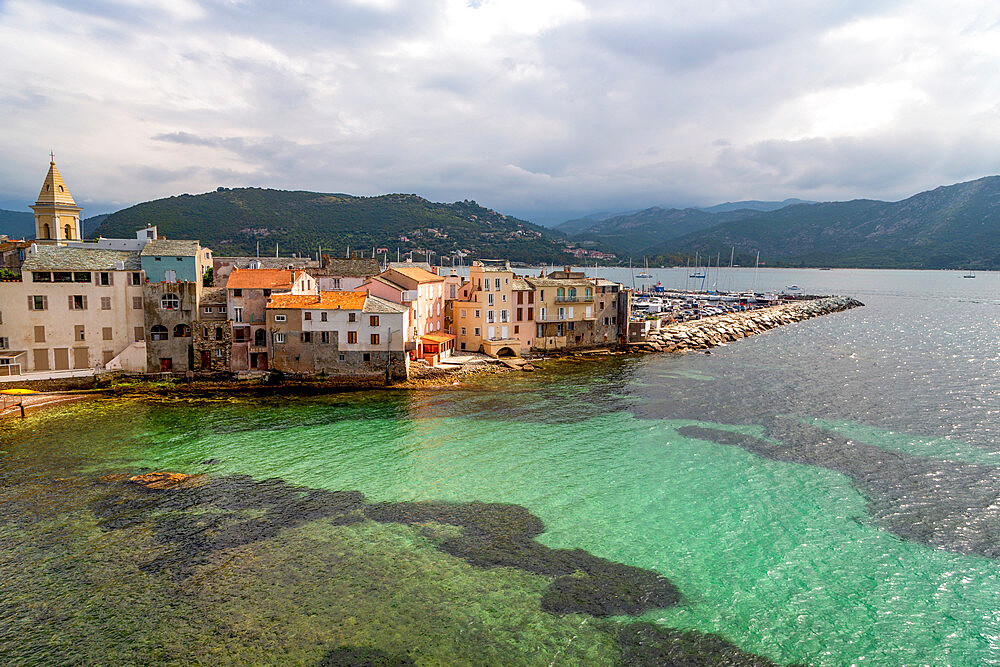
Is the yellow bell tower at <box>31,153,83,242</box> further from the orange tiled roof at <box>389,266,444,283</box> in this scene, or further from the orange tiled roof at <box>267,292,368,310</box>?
the orange tiled roof at <box>389,266,444,283</box>

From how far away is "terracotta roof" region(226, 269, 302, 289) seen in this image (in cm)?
5134

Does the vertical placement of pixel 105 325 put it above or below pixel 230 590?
above

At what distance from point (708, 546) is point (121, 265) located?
52458 mm

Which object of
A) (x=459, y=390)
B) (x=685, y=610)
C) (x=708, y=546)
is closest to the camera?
(x=685, y=610)

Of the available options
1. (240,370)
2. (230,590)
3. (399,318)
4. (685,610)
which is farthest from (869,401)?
(240,370)

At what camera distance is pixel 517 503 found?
27094 millimetres

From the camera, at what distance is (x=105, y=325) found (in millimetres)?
48625

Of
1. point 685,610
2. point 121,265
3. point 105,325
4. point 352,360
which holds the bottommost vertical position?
point 685,610

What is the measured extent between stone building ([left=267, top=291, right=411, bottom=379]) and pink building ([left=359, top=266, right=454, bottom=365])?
4.75 m

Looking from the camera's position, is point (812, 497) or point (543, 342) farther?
point (543, 342)

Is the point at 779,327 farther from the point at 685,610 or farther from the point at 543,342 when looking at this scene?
the point at 685,610

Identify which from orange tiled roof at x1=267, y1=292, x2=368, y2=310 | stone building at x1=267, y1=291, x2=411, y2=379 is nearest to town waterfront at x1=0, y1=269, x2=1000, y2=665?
stone building at x1=267, y1=291, x2=411, y2=379

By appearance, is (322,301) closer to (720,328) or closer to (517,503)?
(517,503)

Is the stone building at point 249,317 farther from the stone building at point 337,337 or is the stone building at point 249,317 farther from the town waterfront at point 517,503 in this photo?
the town waterfront at point 517,503
